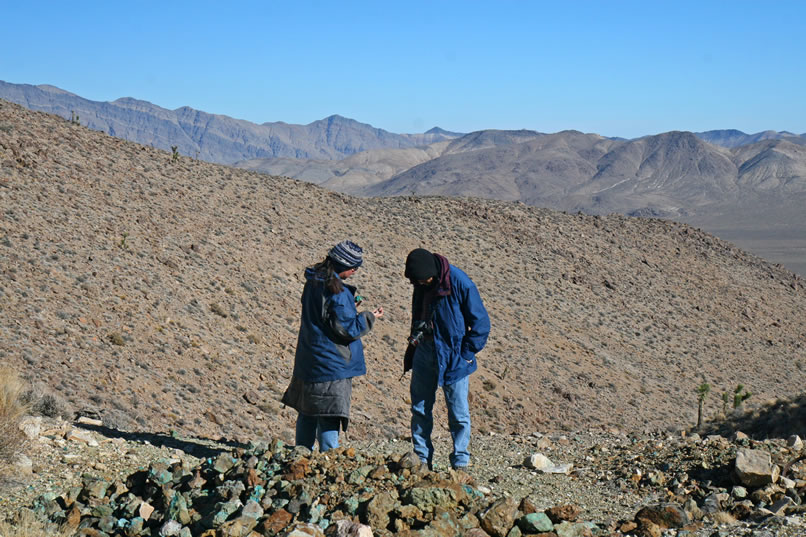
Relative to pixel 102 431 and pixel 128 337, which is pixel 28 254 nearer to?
pixel 128 337

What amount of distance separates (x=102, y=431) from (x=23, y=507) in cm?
231

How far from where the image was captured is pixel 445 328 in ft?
18.9

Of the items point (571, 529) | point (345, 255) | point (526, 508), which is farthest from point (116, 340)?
point (571, 529)

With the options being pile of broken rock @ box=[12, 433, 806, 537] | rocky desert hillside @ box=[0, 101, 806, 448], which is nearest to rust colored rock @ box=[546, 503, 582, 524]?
pile of broken rock @ box=[12, 433, 806, 537]

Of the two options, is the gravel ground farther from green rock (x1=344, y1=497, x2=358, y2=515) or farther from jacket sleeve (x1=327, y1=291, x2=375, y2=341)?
green rock (x1=344, y1=497, x2=358, y2=515)

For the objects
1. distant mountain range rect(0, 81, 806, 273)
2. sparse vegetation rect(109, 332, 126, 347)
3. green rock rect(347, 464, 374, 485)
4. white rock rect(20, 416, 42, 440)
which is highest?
distant mountain range rect(0, 81, 806, 273)

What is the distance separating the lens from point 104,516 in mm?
4812

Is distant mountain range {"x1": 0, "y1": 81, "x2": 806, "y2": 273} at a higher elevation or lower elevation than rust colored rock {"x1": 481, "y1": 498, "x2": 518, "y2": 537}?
higher

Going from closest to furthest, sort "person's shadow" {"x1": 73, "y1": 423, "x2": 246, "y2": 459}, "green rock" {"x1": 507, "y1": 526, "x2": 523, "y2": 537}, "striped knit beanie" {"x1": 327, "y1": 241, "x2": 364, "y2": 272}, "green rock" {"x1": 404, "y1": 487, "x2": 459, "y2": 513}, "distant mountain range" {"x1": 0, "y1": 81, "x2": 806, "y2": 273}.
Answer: "green rock" {"x1": 507, "y1": 526, "x2": 523, "y2": 537} → "green rock" {"x1": 404, "y1": 487, "x2": 459, "y2": 513} → "striped knit beanie" {"x1": 327, "y1": 241, "x2": 364, "y2": 272} → "person's shadow" {"x1": 73, "y1": 423, "x2": 246, "y2": 459} → "distant mountain range" {"x1": 0, "y1": 81, "x2": 806, "y2": 273}

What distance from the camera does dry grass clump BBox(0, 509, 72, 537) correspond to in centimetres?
428

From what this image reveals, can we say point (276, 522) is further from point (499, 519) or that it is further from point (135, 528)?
point (499, 519)

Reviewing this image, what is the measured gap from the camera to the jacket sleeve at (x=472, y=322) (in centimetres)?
577

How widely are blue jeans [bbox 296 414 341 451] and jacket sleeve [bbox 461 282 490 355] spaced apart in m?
1.11

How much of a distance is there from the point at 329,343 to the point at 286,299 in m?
9.73
